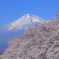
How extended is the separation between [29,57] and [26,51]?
448 millimetres

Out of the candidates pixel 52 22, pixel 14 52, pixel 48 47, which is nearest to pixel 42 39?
pixel 48 47

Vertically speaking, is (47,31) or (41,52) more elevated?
(47,31)

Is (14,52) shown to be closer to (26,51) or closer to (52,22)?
(26,51)

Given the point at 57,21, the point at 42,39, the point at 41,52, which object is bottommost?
the point at 41,52

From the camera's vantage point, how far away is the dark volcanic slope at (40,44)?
9242 mm

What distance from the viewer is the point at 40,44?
9914mm

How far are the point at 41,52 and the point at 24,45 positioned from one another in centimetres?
136

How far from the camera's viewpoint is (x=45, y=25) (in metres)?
10.8

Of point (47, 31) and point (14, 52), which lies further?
point (14, 52)

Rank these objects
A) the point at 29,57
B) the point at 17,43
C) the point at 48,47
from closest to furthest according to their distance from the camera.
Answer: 1. the point at 48,47
2. the point at 29,57
3. the point at 17,43

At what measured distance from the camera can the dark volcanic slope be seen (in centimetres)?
924

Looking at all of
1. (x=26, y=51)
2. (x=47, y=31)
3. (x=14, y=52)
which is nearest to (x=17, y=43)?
(x=14, y=52)

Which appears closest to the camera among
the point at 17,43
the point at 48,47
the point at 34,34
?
the point at 48,47

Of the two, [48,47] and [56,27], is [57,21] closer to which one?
[56,27]
